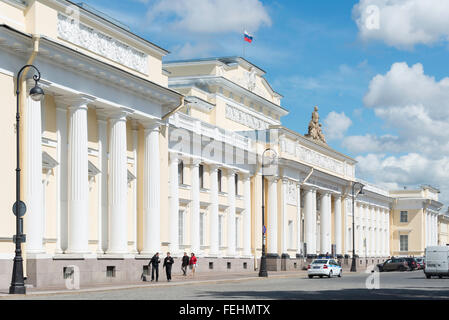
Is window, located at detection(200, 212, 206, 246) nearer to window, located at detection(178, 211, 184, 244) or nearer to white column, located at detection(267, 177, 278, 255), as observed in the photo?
window, located at detection(178, 211, 184, 244)

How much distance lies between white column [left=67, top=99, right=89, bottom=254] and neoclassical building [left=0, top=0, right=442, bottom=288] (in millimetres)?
48

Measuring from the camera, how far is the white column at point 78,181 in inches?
1340

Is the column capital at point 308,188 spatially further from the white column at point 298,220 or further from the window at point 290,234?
the window at point 290,234

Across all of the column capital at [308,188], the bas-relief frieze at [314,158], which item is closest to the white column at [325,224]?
the bas-relief frieze at [314,158]

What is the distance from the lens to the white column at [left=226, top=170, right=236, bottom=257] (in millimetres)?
55500

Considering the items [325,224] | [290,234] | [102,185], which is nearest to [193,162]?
[102,185]

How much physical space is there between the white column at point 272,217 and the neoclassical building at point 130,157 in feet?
0.36

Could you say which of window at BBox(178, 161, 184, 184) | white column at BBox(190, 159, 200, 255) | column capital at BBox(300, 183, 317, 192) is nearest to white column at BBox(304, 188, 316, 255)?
column capital at BBox(300, 183, 317, 192)

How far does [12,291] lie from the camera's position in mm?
25172

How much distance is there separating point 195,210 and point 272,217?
13.4 m

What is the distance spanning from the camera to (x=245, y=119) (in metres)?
63.0

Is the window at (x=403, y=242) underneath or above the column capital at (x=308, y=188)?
underneath

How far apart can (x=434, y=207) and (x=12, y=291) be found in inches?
4090

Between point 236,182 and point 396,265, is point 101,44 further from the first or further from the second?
point 396,265
